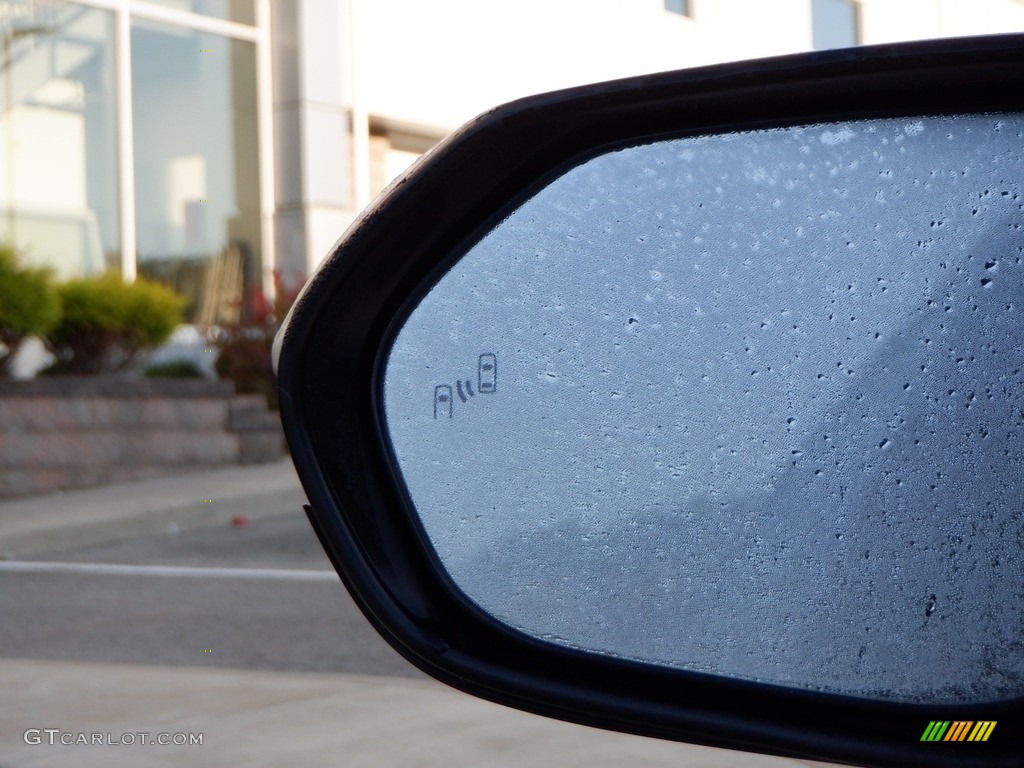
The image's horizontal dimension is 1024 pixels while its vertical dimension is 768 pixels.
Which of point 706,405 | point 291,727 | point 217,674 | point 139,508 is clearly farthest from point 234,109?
point 706,405

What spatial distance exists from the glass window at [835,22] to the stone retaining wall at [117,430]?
12.5 m

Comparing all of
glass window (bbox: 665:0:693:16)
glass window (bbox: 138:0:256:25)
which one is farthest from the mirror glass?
glass window (bbox: 665:0:693:16)

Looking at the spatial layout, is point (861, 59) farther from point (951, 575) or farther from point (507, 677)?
point (507, 677)

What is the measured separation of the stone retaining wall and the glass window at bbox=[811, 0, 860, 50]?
41.0 feet

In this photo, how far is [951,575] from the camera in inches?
42.8

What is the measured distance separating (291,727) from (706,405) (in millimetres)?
3080

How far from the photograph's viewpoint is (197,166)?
→ 14.8 m

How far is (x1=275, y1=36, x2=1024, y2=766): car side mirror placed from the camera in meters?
1.07

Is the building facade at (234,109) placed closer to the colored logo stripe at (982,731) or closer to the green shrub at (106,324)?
the green shrub at (106,324)

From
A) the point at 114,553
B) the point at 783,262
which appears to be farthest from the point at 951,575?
the point at 114,553

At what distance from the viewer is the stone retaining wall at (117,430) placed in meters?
10.6

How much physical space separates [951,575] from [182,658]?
454cm

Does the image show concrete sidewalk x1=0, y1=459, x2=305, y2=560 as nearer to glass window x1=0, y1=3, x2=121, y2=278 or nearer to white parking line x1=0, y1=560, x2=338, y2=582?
white parking line x1=0, y1=560, x2=338, y2=582

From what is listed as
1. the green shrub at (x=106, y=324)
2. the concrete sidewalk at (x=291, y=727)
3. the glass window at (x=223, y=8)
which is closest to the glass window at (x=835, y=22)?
the glass window at (x=223, y=8)
